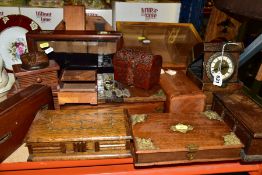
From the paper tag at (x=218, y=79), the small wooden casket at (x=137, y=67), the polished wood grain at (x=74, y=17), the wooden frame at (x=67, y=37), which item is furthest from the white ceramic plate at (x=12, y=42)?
the paper tag at (x=218, y=79)

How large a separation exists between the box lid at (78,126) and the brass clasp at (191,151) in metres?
0.36

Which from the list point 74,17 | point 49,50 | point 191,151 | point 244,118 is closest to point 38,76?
point 49,50

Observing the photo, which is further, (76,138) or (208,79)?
(208,79)

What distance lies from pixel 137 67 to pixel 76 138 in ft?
2.30

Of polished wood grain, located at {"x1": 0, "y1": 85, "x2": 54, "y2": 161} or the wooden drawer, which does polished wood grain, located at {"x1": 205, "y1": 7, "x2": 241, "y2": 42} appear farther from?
polished wood grain, located at {"x1": 0, "y1": 85, "x2": 54, "y2": 161}

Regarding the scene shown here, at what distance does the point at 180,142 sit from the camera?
58.0 inches

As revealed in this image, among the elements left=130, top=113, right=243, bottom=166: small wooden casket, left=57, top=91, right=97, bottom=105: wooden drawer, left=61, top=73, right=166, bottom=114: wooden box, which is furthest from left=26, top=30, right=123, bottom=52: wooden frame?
left=130, top=113, right=243, bottom=166: small wooden casket

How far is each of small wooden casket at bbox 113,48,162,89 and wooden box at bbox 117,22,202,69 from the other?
52 centimetres

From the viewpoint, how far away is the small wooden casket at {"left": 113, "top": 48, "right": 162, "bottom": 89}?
1.82m

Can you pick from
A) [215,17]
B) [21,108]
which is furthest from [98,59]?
[215,17]

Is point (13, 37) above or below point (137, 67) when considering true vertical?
above

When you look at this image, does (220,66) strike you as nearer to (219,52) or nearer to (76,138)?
(219,52)

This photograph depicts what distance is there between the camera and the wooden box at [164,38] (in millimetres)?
2475

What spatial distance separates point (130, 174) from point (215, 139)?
0.58 meters
